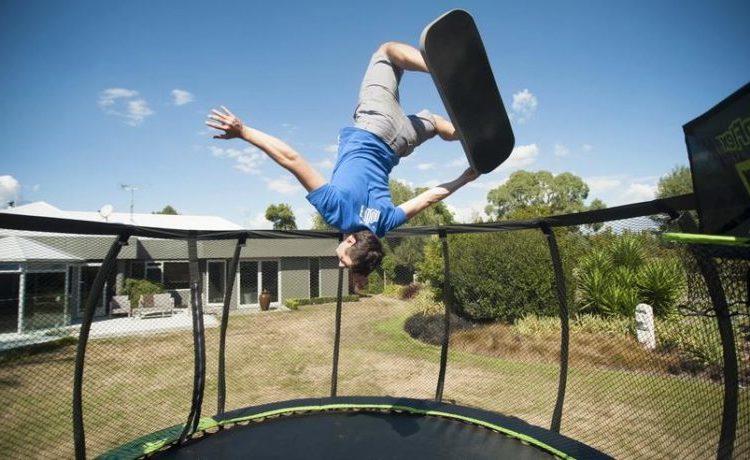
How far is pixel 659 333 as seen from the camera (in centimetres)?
295

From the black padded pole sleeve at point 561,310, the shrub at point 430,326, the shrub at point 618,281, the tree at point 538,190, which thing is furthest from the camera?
the tree at point 538,190

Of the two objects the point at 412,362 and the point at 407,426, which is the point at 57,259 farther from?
the point at 412,362

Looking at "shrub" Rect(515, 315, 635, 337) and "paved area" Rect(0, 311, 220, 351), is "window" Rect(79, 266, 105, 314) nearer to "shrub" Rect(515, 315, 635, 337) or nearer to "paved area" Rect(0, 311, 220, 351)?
"paved area" Rect(0, 311, 220, 351)

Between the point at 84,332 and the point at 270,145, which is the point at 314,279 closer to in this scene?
the point at 84,332

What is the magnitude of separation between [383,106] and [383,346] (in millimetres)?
4519

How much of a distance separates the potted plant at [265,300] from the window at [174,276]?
1137 millimetres

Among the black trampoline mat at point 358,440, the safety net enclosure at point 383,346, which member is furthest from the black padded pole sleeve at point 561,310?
the black trampoline mat at point 358,440

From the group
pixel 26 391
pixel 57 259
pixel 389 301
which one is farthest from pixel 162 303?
pixel 389 301

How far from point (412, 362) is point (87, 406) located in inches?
151

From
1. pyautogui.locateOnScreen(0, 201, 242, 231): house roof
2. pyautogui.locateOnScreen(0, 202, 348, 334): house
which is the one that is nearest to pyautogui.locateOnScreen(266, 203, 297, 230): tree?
pyautogui.locateOnScreen(0, 201, 242, 231): house roof

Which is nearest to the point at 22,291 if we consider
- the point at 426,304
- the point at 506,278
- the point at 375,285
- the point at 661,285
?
the point at 661,285

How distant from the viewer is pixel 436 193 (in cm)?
258

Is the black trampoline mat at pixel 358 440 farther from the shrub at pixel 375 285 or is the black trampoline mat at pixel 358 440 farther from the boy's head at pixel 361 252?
the shrub at pixel 375 285

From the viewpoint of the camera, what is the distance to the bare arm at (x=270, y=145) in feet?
6.63
